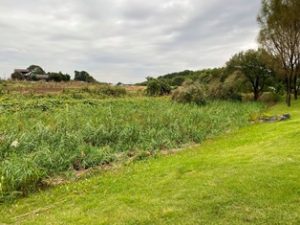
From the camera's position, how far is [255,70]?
33531 millimetres

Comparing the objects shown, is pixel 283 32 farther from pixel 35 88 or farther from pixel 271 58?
pixel 35 88

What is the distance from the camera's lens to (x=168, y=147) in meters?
11.2

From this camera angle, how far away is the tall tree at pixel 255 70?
110ft

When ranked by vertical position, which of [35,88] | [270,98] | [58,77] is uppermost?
[58,77]

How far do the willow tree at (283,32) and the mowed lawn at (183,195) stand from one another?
19.1 m

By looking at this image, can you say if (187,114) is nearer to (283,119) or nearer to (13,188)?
(283,119)

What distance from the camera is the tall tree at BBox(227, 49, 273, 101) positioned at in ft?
110

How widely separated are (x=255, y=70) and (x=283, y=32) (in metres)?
7.69

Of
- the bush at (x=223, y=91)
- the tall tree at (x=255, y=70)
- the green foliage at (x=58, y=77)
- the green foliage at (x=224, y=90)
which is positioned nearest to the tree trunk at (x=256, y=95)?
the tall tree at (x=255, y=70)

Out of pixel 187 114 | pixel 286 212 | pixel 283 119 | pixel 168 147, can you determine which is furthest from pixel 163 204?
pixel 283 119

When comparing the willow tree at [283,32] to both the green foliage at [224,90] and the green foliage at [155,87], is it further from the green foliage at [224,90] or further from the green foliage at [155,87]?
the green foliage at [155,87]

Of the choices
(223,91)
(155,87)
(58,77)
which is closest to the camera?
(223,91)

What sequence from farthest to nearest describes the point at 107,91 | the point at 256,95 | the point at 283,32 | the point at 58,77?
the point at 58,77 < the point at 107,91 < the point at 256,95 < the point at 283,32

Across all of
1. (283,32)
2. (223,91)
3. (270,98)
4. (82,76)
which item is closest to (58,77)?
(82,76)
